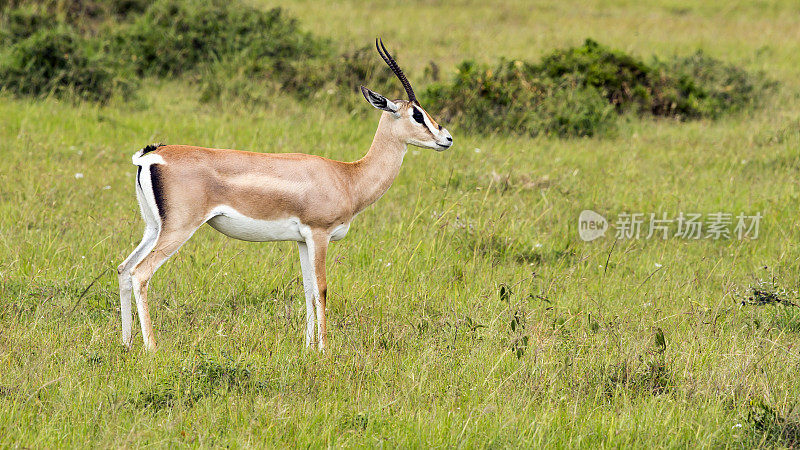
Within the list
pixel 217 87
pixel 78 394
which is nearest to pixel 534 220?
pixel 78 394

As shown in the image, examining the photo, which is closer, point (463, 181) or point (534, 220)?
point (534, 220)

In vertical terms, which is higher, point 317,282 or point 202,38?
point 202,38

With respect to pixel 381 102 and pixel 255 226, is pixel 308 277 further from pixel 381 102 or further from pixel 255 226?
pixel 381 102

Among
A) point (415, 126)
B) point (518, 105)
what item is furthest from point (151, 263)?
point (518, 105)

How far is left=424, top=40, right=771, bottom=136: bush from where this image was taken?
10.2 meters

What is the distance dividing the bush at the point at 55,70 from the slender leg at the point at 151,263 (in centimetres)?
605

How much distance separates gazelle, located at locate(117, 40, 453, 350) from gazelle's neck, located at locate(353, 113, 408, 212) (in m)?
0.02

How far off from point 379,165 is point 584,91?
5.97m

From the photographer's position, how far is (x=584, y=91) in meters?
10.5

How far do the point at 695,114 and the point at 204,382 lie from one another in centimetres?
883

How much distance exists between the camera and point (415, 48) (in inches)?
564

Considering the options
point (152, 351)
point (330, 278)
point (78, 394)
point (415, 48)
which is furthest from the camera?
point (415, 48)

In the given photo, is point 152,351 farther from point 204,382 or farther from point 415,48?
point 415,48

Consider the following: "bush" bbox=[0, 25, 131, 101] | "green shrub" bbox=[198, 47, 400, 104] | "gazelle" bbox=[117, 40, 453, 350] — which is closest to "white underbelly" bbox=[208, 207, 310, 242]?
"gazelle" bbox=[117, 40, 453, 350]
